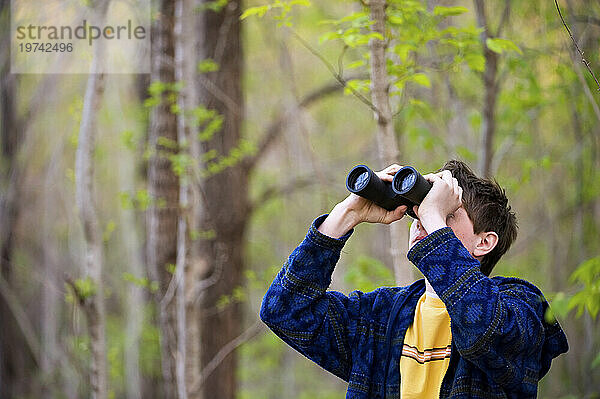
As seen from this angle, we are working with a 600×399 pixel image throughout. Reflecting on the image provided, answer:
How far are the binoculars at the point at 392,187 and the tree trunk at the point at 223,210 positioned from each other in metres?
2.40

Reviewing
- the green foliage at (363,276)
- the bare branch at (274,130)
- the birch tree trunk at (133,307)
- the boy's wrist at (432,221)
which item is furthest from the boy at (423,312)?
the birch tree trunk at (133,307)

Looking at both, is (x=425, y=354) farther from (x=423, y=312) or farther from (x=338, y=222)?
(x=338, y=222)

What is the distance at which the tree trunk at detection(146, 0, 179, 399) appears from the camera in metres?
3.33

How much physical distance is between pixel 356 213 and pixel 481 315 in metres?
0.37

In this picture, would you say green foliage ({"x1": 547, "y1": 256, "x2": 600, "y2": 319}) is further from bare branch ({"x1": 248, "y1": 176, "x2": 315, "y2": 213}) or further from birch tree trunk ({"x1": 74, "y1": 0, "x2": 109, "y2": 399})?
bare branch ({"x1": 248, "y1": 176, "x2": 315, "y2": 213})

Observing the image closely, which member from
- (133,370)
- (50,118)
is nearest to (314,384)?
(133,370)

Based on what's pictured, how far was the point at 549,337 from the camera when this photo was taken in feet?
A: 4.48

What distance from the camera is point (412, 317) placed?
1440 mm

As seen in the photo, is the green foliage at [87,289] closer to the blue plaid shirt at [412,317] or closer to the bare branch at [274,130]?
the blue plaid shirt at [412,317]

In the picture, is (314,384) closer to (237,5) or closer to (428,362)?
(237,5)

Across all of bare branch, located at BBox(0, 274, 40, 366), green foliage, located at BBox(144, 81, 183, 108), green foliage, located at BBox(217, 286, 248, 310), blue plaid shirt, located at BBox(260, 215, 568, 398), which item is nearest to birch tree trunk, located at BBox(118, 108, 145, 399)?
bare branch, located at BBox(0, 274, 40, 366)

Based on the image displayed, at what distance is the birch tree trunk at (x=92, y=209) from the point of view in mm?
2523

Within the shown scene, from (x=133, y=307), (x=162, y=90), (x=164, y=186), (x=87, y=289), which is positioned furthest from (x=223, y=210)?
(x=133, y=307)

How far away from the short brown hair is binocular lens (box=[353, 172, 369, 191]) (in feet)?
0.70
